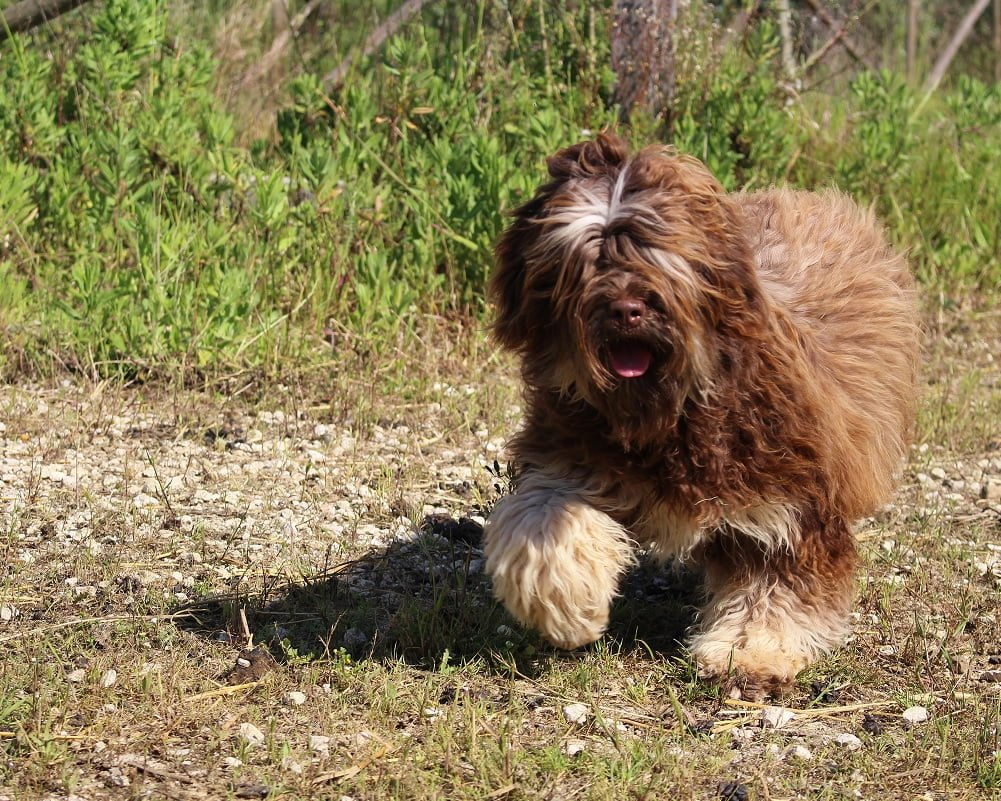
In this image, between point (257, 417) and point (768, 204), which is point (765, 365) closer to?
point (768, 204)

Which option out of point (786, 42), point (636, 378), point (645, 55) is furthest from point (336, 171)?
point (636, 378)

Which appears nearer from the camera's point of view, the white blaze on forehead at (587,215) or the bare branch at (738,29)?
the white blaze on forehead at (587,215)

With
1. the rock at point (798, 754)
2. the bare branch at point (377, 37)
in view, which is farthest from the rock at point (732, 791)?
the bare branch at point (377, 37)

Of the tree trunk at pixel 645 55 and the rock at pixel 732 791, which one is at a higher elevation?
the tree trunk at pixel 645 55

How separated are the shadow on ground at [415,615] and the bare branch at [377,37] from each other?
3751 mm

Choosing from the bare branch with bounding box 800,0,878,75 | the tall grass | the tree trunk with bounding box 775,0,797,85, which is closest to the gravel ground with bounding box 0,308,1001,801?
the tall grass

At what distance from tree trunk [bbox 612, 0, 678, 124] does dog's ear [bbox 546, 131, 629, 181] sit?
12.7ft

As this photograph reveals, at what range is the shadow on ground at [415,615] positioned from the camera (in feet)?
12.7

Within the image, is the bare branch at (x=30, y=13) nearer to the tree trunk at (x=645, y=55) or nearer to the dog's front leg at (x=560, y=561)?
the tree trunk at (x=645, y=55)

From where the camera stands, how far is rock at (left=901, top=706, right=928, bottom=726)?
3.55 m

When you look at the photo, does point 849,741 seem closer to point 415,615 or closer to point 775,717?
point 775,717

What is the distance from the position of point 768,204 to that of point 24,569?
2.72 metres

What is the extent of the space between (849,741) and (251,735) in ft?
4.93

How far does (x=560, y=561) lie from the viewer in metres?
3.50
